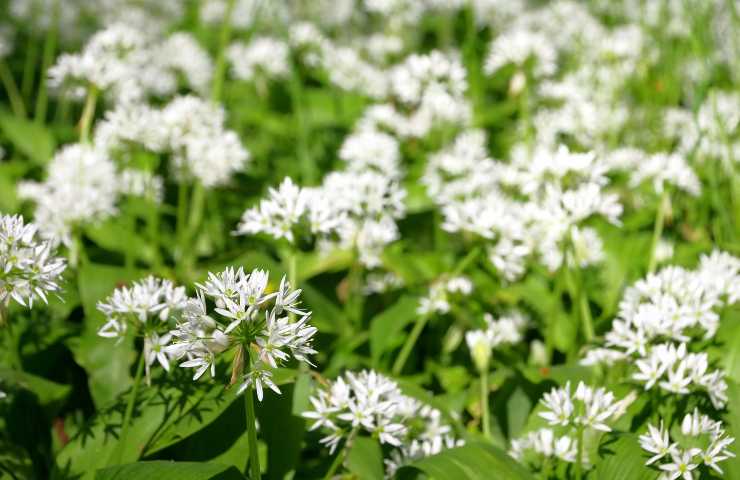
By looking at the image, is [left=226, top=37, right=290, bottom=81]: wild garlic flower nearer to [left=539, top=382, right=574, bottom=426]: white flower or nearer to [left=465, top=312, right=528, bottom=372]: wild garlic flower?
[left=465, top=312, right=528, bottom=372]: wild garlic flower

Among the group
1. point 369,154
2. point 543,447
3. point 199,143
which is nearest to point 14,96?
point 199,143

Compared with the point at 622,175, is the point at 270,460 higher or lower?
lower

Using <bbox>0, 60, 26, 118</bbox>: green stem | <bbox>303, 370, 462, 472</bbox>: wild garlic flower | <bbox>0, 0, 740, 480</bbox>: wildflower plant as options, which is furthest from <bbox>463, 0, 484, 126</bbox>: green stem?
<bbox>303, 370, 462, 472</bbox>: wild garlic flower

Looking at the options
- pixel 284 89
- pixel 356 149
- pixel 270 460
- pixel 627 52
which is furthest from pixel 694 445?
pixel 284 89

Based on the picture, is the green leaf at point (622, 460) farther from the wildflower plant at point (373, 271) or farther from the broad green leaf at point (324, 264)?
the broad green leaf at point (324, 264)

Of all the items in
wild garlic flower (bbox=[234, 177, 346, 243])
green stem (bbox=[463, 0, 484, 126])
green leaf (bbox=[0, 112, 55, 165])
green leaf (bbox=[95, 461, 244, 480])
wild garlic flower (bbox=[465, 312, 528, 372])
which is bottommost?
green leaf (bbox=[95, 461, 244, 480])

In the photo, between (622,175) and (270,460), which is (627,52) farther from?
(270,460)

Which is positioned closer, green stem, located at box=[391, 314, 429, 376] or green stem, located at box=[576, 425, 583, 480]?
green stem, located at box=[576, 425, 583, 480]

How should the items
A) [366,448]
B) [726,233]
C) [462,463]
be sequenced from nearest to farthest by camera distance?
1. [462,463]
2. [366,448]
3. [726,233]
